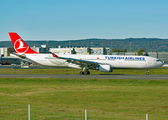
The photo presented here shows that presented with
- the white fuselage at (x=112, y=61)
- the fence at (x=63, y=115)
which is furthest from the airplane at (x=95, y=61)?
the fence at (x=63, y=115)

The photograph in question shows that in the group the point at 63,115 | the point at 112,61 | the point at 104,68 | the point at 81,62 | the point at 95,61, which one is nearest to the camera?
the point at 63,115

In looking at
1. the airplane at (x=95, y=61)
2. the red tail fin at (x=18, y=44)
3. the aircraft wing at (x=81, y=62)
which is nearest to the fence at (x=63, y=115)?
the aircraft wing at (x=81, y=62)

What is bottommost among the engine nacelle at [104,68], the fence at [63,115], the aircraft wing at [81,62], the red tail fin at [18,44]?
the fence at [63,115]

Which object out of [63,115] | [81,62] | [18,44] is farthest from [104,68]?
[63,115]

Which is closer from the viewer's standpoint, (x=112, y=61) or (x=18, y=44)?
(x=112, y=61)

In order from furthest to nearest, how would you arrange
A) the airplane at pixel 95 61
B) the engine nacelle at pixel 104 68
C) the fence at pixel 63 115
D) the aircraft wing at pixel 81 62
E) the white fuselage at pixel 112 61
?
the white fuselage at pixel 112 61
the airplane at pixel 95 61
the aircraft wing at pixel 81 62
the engine nacelle at pixel 104 68
the fence at pixel 63 115

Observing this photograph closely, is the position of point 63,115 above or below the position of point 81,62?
below

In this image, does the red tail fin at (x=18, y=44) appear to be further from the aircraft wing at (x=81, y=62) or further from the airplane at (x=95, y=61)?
the aircraft wing at (x=81, y=62)

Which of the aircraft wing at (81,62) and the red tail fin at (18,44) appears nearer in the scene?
the aircraft wing at (81,62)

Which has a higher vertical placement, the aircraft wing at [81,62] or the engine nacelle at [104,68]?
the aircraft wing at [81,62]

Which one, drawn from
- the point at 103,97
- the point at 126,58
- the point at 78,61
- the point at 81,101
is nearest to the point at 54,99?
the point at 81,101

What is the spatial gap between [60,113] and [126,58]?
3551 cm

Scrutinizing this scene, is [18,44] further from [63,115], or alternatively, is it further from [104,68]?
[63,115]

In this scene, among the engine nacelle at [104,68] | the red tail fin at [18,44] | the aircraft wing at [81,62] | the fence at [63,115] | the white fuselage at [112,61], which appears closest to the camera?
the fence at [63,115]
